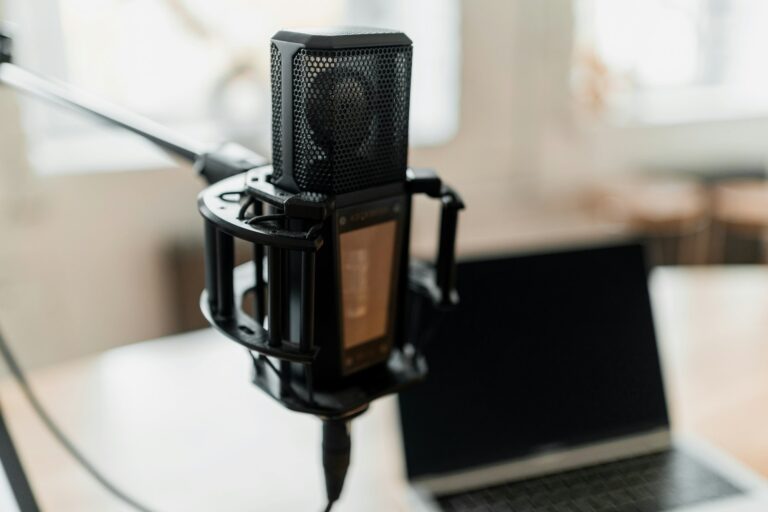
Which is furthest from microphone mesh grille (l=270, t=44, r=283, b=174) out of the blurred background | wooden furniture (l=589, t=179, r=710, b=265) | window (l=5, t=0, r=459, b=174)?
wooden furniture (l=589, t=179, r=710, b=265)

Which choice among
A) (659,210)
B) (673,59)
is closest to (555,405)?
(659,210)

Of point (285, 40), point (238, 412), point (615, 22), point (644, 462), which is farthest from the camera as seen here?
point (615, 22)

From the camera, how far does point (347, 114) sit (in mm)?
483

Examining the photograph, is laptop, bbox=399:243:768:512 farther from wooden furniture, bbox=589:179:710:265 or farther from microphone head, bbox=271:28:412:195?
wooden furniture, bbox=589:179:710:265

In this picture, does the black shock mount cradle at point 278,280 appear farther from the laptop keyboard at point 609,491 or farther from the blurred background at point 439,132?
the blurred background at point 439,132

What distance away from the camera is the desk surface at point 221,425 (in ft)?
2.92

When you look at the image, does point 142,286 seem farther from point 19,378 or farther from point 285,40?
point 285,40

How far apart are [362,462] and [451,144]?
6.16 feet

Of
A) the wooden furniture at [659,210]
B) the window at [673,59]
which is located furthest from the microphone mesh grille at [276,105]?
the window at [673,59]

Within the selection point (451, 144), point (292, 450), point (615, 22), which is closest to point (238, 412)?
point (292, 450)

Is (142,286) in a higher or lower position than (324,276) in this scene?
lower

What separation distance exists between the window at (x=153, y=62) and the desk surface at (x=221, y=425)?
1.06m

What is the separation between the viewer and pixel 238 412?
1.06 meters

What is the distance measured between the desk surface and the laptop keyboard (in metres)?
0.10
